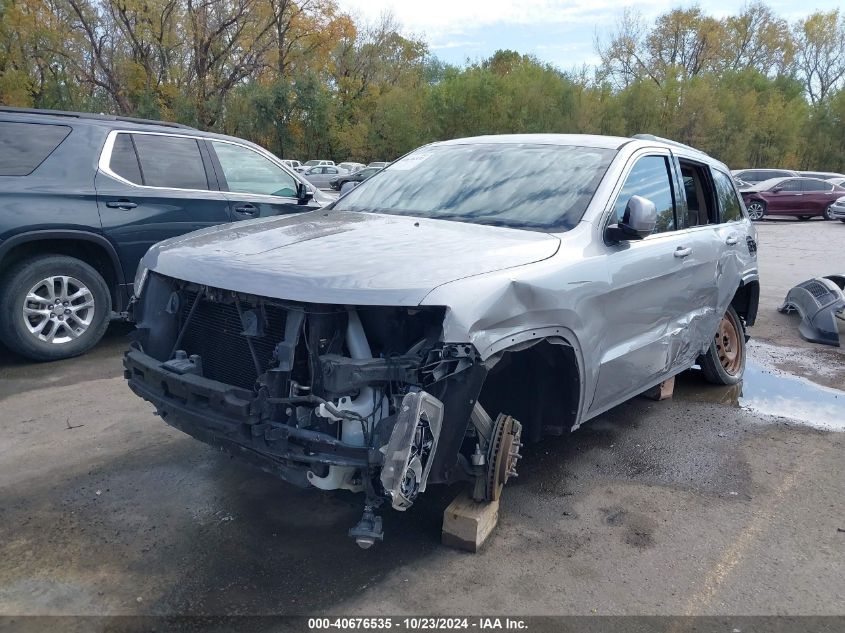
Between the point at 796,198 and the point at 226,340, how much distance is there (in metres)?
26.2

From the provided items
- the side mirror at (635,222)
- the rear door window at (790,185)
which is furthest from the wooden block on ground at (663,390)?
the rear door window at (790,185)

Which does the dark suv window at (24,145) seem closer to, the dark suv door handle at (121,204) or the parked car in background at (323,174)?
the dark suv door handle at (121,204)

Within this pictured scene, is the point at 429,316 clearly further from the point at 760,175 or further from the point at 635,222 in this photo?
the point at 760,175

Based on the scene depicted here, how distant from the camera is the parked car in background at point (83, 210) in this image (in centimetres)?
561

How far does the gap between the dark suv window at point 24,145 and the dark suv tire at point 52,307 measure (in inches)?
28.4

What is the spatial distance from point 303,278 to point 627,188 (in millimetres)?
2156

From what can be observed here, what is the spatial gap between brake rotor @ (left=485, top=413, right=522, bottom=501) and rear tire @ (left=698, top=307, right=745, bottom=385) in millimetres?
2874

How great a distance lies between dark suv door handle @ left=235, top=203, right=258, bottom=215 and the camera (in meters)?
6.95

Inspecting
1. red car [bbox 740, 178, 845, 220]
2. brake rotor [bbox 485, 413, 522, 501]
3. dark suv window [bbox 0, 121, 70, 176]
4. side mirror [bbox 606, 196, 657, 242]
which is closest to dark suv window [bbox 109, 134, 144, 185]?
dark suv window [bbox 0, 121, 70, 176]

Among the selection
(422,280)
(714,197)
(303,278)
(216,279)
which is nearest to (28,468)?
(216,279)

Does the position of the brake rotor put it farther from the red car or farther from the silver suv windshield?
the red car

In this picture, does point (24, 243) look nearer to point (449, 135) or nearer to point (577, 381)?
point (577, 381)

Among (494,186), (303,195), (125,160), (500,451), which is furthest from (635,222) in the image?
(125,160)

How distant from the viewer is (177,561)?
10.2 ft
